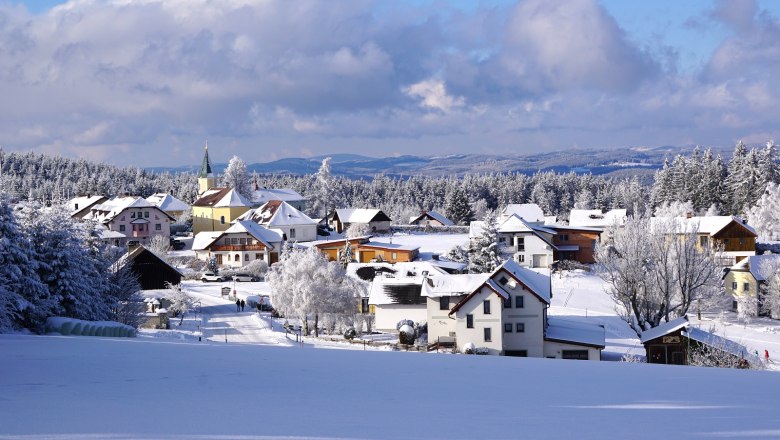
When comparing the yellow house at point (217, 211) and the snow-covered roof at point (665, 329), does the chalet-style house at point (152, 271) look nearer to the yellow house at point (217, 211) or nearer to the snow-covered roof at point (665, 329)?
the snow-covered roof at point (665, 329)

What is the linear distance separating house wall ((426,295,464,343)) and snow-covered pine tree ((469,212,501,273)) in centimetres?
1526

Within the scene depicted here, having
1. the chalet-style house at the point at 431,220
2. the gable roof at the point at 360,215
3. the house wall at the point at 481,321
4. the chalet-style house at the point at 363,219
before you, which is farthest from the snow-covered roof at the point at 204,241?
the house wall at the point at 481,321

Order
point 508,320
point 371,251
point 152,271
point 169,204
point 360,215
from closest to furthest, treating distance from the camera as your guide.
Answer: point 508,320
point 152,271
point 371,251
point 360,215
point 169,204

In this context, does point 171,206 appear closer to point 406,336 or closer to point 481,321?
point 406,336

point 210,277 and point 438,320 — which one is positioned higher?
point 210,277

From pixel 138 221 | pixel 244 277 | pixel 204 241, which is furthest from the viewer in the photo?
pixel 138 221

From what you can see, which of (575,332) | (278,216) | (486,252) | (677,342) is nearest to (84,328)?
(677,342)

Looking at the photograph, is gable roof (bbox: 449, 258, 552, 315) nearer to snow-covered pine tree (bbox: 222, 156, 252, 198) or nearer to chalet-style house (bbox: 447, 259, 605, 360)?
chalet-style house (bbox: 447, 259, 605, 360)

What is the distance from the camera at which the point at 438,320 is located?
1423 inches

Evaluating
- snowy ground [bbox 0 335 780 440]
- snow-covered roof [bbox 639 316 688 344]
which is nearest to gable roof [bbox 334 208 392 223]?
snow-covered roof [bbox 639 316 688 344]

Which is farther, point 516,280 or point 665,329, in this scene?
point 516,280

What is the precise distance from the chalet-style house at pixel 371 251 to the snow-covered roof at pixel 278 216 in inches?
355

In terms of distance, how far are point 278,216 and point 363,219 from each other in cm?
1204

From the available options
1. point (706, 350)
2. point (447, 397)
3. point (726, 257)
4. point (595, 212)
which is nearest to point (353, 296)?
point (706, 350)
